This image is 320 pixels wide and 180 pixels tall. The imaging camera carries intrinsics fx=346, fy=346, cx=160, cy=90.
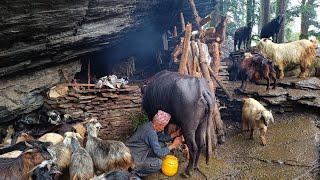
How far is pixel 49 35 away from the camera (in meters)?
7.45

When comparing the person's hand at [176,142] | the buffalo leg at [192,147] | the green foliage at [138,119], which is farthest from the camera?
the green foliage at [138,119]

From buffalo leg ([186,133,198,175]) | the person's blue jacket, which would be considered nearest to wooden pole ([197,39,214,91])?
buffalo leg ([186,133,198,175])

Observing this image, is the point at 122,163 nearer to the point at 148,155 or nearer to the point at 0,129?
the point at 148,155

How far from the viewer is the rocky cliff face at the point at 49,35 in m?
6.45

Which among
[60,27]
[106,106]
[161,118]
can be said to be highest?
[60,27]

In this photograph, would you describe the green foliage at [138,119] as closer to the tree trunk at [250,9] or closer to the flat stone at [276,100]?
the flat stone at [276,100]

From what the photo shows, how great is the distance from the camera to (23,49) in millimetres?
7297

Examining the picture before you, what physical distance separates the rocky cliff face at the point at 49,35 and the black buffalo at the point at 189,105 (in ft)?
7.69

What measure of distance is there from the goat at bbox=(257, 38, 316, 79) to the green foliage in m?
5.24

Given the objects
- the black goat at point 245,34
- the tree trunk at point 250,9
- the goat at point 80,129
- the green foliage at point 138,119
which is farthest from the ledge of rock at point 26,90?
the tree trunk at point 250,9

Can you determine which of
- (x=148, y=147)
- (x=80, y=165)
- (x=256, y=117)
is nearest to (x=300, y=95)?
(x=256, y=117)

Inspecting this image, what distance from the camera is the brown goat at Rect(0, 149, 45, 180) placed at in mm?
5684

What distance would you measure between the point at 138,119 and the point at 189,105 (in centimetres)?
279

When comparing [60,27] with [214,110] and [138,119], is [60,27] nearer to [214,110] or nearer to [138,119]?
[138,119]
